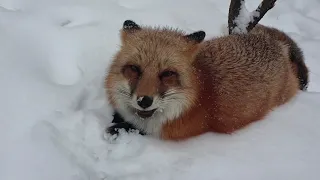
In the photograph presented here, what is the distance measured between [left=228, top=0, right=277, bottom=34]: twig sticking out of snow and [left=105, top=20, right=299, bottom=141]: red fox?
1.03 metres

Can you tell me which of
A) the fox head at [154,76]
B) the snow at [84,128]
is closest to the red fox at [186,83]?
the fox head at [154,76]

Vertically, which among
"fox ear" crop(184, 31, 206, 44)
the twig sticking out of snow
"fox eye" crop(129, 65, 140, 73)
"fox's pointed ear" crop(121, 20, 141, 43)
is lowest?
"fox eye" crop(129, 65, 140, 73)

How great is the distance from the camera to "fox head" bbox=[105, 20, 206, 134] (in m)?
3.42

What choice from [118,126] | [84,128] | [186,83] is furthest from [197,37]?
[84,128]

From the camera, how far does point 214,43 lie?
4559 mm

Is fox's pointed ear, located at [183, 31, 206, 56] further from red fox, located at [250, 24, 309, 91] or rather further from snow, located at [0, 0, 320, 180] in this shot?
red fox, located at [250, 24, 309, 91]

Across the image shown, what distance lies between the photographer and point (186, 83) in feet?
11.9

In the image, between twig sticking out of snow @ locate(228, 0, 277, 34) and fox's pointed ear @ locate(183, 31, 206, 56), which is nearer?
fox's pointed ear @ locate(183, 31, 206, 56)

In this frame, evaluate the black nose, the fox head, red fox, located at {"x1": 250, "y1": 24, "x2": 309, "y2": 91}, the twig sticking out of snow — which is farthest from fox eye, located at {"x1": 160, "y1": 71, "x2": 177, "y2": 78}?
the twig sticking out of snow

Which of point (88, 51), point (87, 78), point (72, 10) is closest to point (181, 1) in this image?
point (72, 10)

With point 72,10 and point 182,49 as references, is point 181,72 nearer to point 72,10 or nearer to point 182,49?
point 182,49

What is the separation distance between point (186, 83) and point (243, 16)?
92.0 inches

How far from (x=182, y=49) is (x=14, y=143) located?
1602 millimetres

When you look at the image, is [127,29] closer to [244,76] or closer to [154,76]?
[154,76]
